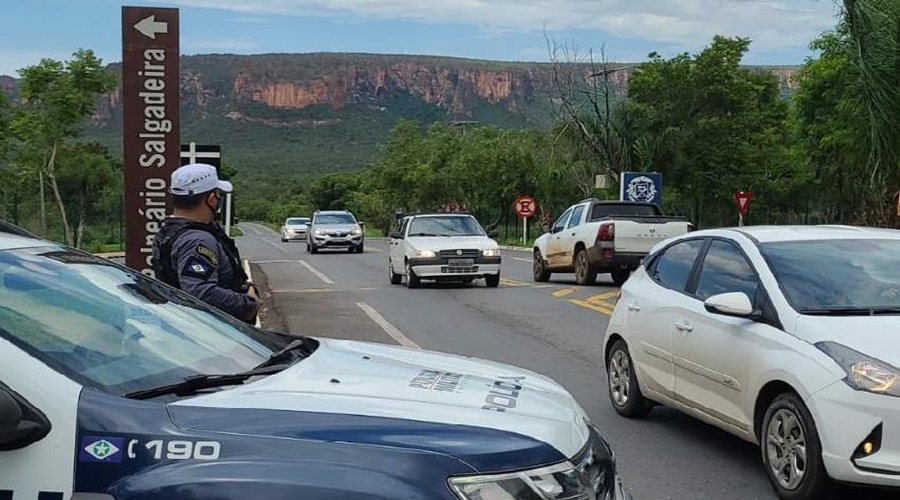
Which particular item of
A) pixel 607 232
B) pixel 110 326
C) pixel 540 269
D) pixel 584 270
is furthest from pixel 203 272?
pixel 540 269

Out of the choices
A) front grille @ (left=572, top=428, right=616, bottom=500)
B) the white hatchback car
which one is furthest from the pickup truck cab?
front grille @ (left=572, top=428, right=616, bottom=500)

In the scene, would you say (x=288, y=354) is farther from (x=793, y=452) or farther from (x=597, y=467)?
(x=793, y=452)

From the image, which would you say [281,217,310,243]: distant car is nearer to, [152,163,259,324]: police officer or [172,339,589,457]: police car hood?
[152,163,259,324]: police officer

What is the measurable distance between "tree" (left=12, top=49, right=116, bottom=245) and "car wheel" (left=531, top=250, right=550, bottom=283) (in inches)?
549

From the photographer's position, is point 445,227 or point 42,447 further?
point 445,227

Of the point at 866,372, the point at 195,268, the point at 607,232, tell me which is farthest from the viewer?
the point at 607,232

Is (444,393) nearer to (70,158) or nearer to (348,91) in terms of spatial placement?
(70,158)

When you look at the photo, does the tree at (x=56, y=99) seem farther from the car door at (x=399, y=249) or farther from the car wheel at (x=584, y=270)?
the car wheel at (x=584, y=270)

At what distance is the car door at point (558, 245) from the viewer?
2191 centimetres

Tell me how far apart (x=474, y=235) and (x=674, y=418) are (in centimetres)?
1346

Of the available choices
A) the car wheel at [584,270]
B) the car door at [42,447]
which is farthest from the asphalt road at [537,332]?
the car door at [42,447]

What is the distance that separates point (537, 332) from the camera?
45.3ft

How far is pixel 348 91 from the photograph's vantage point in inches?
5325

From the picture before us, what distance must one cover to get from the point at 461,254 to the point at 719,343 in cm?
1423
